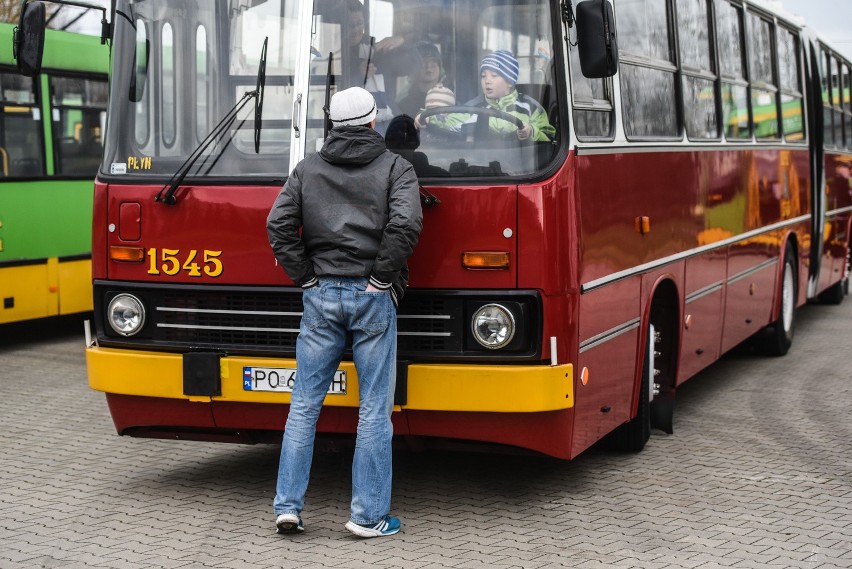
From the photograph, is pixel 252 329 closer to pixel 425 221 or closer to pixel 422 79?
pixel 425 221

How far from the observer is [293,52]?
6684 millimetres

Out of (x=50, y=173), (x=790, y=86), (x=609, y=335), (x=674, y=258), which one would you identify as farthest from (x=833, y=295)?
(x=609, y=335)

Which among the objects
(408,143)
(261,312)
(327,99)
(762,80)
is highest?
(762,80)

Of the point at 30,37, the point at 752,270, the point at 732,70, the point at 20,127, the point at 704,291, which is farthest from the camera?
the point at 20,127

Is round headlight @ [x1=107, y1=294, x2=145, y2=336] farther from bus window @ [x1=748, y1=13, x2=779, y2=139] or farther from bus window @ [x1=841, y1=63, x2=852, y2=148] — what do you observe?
bus window @ [x1=841, y1=63, x2=852, y2=148]

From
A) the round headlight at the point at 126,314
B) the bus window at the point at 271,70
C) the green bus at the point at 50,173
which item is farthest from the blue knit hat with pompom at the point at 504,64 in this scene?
the green bus at the point at 50,173

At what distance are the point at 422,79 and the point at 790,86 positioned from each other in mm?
7139

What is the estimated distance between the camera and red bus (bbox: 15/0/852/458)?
20.8 ft

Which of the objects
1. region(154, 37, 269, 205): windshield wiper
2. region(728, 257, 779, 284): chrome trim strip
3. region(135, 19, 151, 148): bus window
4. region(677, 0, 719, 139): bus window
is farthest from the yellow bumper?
region(728, 257, 779, 284): chrome trim strip

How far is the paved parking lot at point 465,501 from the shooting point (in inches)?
233

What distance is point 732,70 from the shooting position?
1037 centimetres

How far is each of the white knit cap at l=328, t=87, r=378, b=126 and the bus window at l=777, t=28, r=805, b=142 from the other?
7042mm

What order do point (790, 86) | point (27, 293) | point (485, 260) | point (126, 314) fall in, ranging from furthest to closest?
point (27, 293) → point (790, 86) → point (126, 314) → point (485, 260)

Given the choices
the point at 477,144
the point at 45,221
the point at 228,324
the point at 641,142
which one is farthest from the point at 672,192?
the point at 45,221
